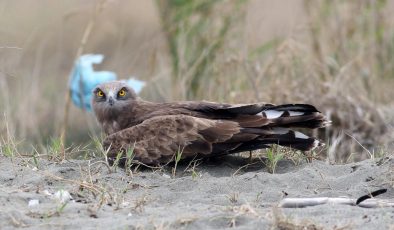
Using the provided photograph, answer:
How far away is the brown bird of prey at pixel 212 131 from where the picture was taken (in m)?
5.52

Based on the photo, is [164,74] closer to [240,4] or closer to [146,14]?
[240,4]

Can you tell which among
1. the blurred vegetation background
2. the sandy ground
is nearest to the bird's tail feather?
the sandy ground

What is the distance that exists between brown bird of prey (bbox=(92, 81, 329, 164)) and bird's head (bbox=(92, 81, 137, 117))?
0.42 metres

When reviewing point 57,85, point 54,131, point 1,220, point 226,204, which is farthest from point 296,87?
point 1,220

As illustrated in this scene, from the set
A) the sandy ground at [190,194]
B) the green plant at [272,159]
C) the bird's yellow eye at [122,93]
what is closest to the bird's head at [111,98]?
the bird's yellow eye at [122,93]

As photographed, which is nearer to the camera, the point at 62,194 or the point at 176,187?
the point at 62,194

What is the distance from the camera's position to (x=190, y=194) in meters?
4.81

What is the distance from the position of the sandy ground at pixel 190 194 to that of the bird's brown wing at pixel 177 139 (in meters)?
0.12

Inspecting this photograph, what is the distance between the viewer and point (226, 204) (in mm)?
4551

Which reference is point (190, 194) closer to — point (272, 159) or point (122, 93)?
point (272, 159)

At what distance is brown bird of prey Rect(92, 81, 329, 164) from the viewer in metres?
5.52

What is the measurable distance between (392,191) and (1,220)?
6.72 feet

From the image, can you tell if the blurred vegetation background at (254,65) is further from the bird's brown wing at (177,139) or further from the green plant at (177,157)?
the green plant at (177,157)

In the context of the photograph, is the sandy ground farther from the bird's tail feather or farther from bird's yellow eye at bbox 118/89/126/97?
bird's yellow eye at bbox 118/89/126/97
